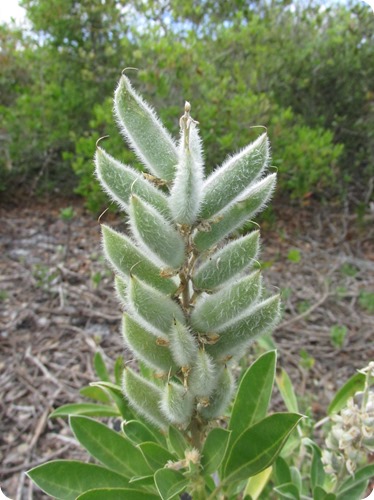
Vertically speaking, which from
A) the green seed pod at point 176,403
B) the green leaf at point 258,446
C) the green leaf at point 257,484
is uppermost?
the green seed pod at point 176,403

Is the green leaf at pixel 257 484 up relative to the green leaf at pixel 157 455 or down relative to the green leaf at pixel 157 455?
down

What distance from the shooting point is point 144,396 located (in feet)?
4.16

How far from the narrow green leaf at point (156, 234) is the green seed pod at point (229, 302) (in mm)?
118

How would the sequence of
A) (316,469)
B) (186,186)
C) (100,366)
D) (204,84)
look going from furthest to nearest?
1. (204,84)
2. (100,366)
3. (316,469)
4. (186,186)

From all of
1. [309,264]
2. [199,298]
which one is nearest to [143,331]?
[199,298]

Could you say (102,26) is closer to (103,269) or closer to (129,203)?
(103,269)

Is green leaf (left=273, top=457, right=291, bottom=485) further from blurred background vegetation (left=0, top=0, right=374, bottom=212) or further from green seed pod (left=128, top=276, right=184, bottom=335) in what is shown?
blurred background vegetation (left=0, top=0, right=374, bottom=212)

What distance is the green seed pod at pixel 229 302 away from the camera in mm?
1156

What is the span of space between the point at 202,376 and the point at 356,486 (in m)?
0.80

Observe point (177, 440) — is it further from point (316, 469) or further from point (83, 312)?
point (83, 312)

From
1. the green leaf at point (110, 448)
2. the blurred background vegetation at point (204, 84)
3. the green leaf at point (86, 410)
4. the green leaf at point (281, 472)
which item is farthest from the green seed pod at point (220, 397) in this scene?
the blurred background vegetation at point (204, 84)

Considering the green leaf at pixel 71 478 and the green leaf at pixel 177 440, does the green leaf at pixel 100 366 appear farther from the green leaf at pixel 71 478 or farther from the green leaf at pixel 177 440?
the green leaf at pixel 177 440

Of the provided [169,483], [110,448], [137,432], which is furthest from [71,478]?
[169,483]

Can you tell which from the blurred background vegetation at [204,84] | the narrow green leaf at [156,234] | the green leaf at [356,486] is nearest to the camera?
the narrow green leaf at [156,234]
